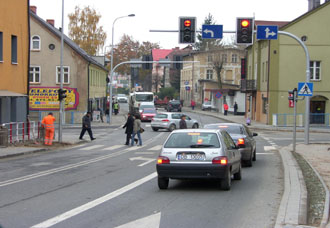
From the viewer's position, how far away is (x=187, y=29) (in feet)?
66.6

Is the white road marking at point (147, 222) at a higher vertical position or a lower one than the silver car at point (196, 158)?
lower

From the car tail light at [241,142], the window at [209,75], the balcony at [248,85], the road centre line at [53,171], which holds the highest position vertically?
the window at [209,75]

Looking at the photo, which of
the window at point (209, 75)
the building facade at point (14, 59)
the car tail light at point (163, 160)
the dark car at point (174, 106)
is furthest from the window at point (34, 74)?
the window at point (209, 75)

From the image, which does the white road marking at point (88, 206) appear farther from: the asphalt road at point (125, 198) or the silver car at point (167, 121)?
the silver car at point (167, 121)

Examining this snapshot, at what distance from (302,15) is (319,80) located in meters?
6.05

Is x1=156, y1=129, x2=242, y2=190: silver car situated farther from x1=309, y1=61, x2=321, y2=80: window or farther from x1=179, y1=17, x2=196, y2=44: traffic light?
x1=309, y1=61, x2=321, y2=80: window

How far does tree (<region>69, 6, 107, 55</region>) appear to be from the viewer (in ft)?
242

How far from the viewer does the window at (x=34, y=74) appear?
4669 cm

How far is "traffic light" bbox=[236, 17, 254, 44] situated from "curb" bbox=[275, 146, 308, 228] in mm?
7316

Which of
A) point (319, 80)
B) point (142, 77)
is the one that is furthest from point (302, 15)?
point (142, 77)

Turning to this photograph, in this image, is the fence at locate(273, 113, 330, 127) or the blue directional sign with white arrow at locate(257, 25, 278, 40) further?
the fence at locate(273, 113, 330, 127)

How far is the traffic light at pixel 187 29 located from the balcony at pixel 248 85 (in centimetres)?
3420

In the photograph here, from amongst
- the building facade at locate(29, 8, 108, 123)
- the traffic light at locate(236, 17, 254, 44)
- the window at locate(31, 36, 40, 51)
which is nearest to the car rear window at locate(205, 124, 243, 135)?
the traffic light at locate(236, 17, 254, 44)

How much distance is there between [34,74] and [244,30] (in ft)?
100
